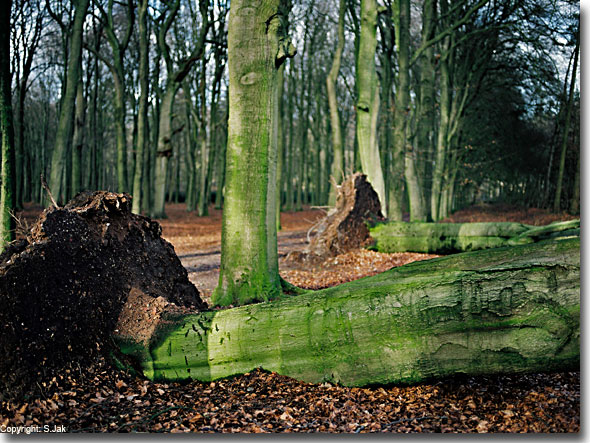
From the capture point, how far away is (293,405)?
2.66 m

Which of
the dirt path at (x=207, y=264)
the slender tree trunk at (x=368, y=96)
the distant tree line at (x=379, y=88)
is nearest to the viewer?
the dirt path at (x=207, y=264)

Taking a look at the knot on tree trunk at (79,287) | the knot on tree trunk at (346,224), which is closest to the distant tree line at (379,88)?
the knot on tree trunk at (346,224)

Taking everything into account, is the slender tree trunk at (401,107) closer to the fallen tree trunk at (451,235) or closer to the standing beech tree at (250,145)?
the fallen tree trunk at (451,235)

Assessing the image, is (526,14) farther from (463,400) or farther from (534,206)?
(463,400)

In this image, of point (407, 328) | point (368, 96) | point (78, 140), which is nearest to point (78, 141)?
point (78, 140)

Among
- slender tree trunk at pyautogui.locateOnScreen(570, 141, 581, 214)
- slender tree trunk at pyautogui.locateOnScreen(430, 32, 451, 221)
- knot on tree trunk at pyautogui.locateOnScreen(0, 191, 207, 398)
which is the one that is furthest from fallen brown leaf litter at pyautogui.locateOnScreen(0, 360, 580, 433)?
slender tree trunk at pyautogui.locateOnScreen(430, 32, 451, 221)

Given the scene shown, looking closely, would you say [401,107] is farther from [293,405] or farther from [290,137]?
[290,137]

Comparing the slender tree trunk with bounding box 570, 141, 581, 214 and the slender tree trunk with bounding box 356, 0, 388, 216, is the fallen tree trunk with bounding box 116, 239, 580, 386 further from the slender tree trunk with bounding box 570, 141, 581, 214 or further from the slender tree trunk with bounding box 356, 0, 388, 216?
the slender tree trunk with bounding box 356, 0, 388, 216

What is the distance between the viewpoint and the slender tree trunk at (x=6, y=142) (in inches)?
196

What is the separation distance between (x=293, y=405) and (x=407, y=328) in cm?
80

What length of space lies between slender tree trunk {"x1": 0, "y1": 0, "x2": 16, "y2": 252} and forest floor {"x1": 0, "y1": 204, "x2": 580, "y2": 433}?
2.95 metres

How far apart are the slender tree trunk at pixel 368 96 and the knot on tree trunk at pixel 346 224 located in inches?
46.9

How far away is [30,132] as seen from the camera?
89.6 ft

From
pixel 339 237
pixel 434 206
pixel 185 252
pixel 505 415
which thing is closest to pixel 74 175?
pixel 185 252
